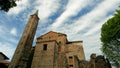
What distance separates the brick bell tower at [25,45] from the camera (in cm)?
2081

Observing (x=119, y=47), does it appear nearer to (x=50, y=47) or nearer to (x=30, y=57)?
(x=50, y=47)

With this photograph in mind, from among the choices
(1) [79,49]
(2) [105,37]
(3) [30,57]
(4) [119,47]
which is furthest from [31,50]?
(4) [119,47]

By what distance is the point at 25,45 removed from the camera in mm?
22938

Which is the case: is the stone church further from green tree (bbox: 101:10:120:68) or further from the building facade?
green tree (bbox: 101:10:120:68)

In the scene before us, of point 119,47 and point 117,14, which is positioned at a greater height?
point 117,14

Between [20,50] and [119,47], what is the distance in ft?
53.9

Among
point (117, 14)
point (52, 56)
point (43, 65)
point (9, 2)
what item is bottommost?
point (43, 65)

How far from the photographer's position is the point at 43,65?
20.9 metres

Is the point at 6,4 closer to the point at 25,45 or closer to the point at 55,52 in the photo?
the point at 25,45

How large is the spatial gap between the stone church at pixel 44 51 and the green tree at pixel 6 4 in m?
12.7

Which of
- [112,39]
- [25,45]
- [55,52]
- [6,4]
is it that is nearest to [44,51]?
[55,52]

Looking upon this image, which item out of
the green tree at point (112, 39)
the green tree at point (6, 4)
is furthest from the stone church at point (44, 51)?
the green tree at point (6, 4)

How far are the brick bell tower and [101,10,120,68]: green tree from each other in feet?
44.5

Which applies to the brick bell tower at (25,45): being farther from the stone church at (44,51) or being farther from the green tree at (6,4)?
the green tree at (6,4)
